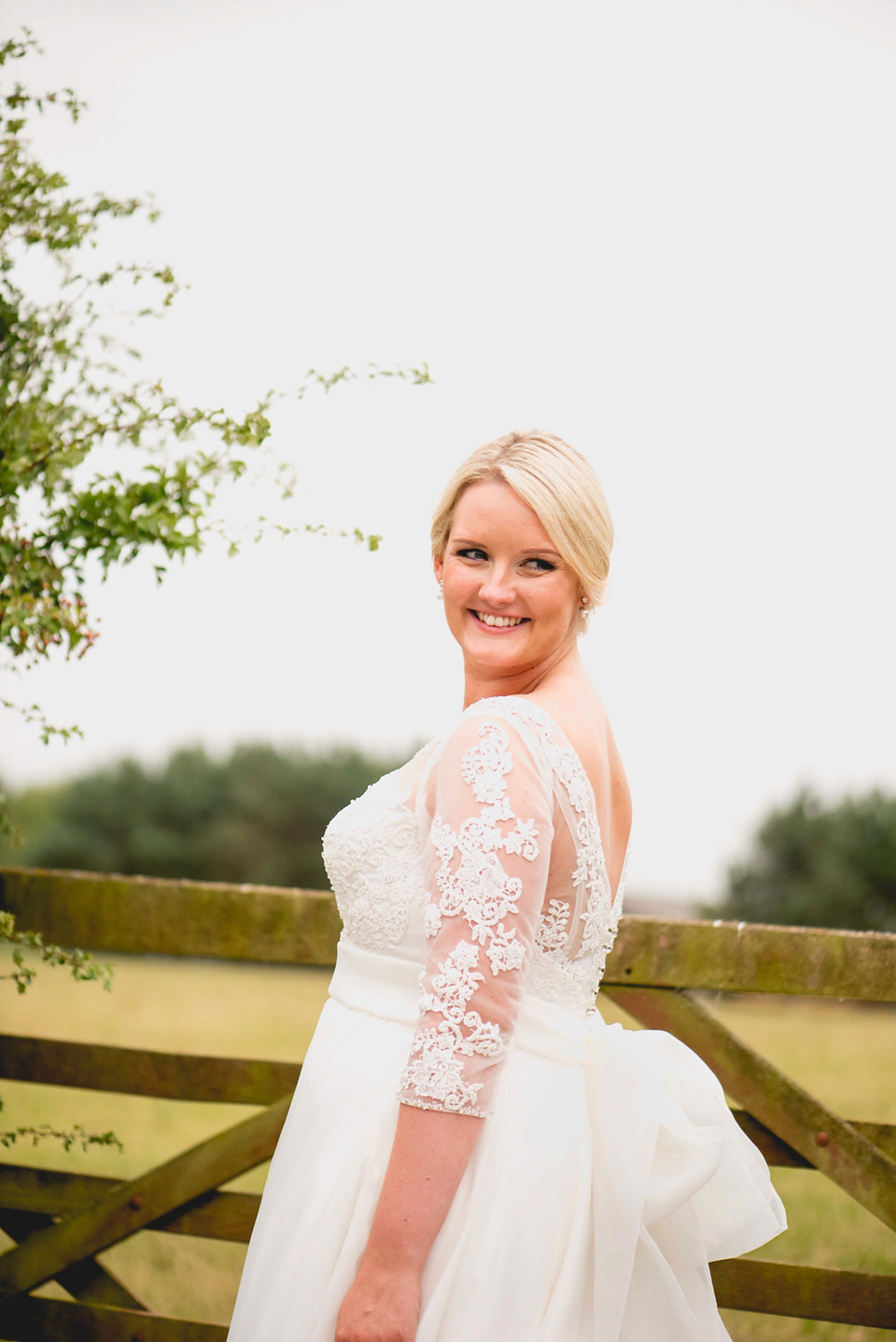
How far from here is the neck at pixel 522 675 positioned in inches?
74.2

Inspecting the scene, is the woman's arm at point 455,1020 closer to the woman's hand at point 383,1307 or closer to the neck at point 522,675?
the woman's hand at point 383,1307

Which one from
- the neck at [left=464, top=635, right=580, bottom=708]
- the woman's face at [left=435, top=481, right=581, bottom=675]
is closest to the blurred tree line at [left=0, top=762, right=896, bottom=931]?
the neck at [left=464, top=635, right=580, bottom=708]

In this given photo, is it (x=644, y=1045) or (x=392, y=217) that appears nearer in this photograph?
(x=644, y=1045)

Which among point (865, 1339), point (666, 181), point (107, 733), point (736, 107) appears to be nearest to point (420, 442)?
point (865, 1339)

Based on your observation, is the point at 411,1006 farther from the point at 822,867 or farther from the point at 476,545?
the point at 822,867

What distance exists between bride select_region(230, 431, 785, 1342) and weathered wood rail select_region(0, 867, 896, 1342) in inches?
24.2

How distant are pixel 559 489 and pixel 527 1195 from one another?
1.25m

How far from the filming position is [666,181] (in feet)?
30.5

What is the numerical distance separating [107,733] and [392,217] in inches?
731

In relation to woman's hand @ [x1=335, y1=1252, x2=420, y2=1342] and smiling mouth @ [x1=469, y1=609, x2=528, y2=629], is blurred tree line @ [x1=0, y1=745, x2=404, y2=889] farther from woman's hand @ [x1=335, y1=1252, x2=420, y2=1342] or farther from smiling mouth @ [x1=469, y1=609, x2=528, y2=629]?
woman's hand @ [x1=335, y1=1252, x2=420, y2=1342]

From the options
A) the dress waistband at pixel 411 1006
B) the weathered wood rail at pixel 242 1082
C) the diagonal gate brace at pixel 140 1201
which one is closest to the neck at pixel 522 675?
the dress waistband at pixel 411 1006

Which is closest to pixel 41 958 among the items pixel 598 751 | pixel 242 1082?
pixel 242 1082

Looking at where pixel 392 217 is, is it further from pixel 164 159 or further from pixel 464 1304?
pixel 464 1304

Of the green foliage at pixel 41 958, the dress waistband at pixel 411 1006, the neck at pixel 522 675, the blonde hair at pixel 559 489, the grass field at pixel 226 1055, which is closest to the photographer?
the dress waistband at pixel 411 1006
